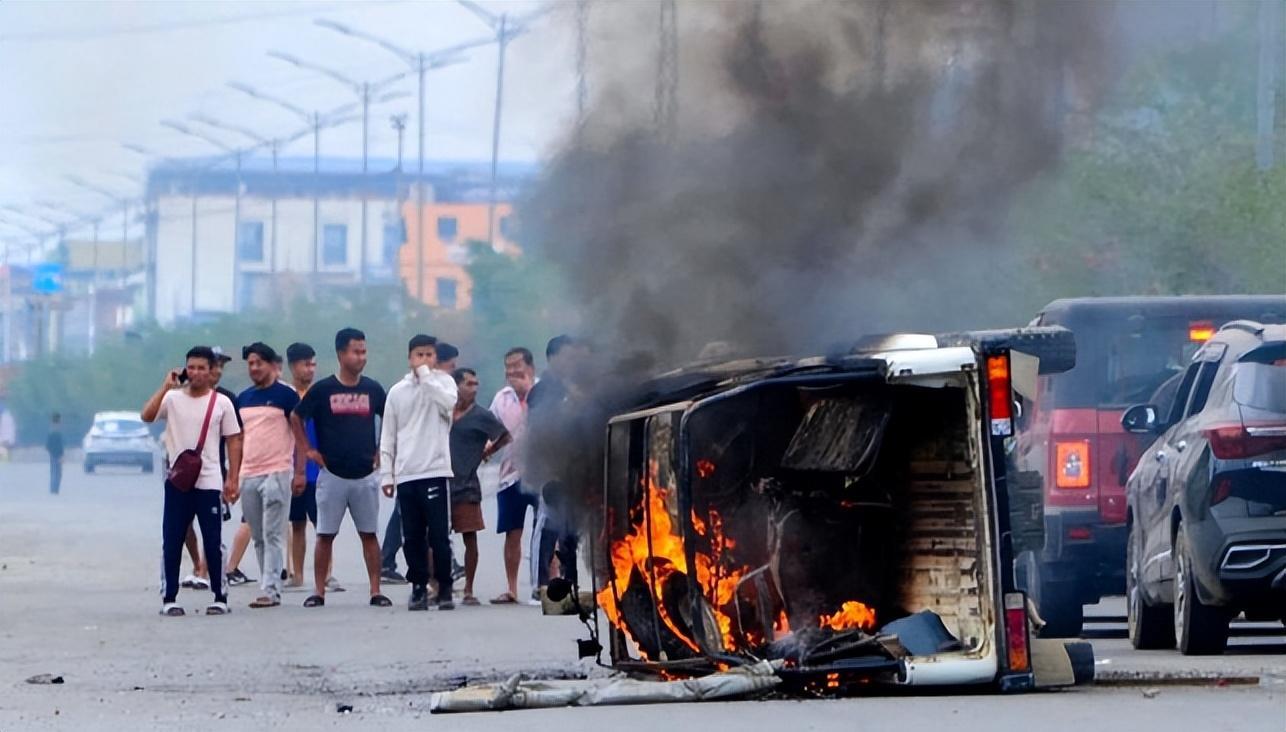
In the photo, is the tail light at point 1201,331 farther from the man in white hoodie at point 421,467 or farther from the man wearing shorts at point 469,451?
the man wearing shorts at point 469,451

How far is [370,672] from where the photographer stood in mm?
11758

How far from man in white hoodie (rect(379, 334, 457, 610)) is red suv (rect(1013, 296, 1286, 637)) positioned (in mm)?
4027

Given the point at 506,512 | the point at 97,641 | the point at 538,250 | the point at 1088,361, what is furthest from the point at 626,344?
the point at 506,512

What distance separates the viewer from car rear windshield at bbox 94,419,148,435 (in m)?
59.8

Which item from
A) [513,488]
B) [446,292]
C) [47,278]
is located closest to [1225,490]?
[513,488]

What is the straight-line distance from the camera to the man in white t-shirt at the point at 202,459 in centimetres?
1569

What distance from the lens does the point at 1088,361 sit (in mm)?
13750

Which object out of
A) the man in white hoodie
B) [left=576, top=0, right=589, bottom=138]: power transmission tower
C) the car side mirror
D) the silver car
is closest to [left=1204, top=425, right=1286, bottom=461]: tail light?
the car side mirror

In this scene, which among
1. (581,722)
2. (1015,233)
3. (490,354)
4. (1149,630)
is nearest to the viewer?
(581,722)

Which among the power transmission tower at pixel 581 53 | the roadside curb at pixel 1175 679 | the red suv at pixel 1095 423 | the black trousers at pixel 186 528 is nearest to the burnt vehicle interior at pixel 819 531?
the roadside curb at pixel 1175 679

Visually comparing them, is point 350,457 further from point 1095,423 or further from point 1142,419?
point 1142,419

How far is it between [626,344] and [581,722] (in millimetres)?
3428

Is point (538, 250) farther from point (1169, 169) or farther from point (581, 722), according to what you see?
point (1169, 169)

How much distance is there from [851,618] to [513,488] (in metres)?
7.25
